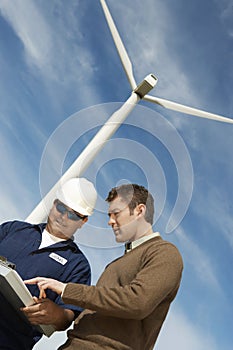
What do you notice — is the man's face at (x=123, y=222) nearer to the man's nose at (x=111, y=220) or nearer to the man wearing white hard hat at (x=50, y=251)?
the man's nose at (x=111, y=220)

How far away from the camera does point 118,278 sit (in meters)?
4.23

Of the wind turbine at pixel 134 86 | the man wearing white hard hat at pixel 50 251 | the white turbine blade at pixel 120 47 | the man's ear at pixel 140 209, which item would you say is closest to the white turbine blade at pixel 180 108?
the wind turbine at pixel 134 86

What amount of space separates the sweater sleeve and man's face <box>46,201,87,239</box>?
1322 millimetres

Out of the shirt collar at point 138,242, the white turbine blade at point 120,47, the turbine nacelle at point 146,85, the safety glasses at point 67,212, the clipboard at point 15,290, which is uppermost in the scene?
the white turbine blade at point 120,47

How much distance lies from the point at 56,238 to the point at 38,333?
108 cm

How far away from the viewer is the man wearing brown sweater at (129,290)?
373 centimetres

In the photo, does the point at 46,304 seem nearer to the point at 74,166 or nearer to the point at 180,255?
the point at 180,255

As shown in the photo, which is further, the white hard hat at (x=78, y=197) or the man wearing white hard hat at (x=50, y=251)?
the white hard hat at (x=78, y=197)

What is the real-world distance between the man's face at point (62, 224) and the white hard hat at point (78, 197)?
0.09 meters

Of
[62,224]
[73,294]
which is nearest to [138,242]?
[73,294]

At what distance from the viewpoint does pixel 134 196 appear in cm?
452

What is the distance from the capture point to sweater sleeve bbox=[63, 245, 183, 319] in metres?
3.68

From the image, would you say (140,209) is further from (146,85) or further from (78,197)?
(146,85)

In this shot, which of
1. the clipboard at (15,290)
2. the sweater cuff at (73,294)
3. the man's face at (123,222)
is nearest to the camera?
the clipboard at (15,290)
